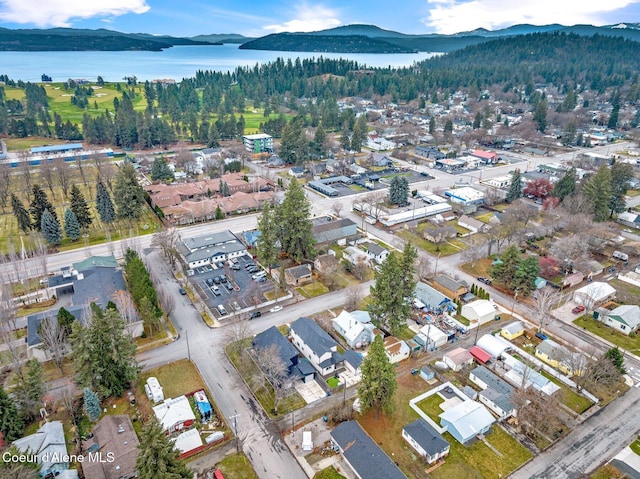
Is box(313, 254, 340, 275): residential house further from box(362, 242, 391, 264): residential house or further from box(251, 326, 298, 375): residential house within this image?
box(251, 326, 298, 375): residential house

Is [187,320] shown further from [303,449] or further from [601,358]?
[601,358]

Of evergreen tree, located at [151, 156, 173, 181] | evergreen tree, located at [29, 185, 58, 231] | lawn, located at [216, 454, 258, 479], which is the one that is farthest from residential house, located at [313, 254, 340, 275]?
evergreen tree, located at [151, 156, 173, 181]

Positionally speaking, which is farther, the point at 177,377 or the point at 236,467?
the point at 177,377

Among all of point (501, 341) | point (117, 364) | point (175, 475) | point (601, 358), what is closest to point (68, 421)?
point (117, 364)

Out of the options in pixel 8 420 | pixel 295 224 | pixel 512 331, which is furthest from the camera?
pixel 295 224

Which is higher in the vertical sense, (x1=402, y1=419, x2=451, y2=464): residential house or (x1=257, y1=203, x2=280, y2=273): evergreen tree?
(x1=257, y1=203, x2=280, y2=273): evergreen tree

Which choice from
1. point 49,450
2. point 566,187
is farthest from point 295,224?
point 566,187

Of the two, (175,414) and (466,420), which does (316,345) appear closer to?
(175,414)
